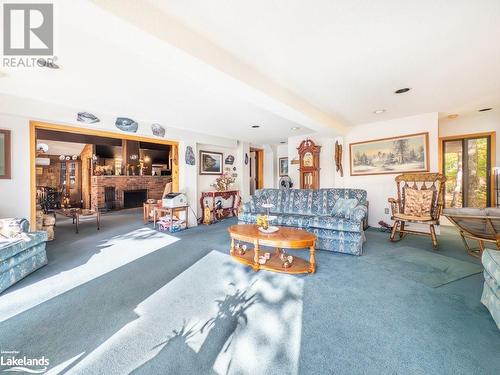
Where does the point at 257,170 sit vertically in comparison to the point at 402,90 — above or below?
below

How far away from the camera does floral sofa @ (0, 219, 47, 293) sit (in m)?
2.06

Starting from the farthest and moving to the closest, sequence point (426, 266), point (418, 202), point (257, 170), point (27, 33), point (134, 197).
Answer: point (134, 197)
point (257, 170)
point (418, 202)
point (426, 266)
point (27, 33)

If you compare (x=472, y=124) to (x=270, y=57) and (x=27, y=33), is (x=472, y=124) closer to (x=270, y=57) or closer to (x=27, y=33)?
(x=270, y=57)

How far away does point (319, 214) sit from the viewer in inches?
148

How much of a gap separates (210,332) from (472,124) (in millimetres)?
6203

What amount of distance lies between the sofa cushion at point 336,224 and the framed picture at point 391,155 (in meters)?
2.16

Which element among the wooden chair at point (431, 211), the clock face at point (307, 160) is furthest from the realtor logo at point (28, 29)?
the clock face at point (307, 160)

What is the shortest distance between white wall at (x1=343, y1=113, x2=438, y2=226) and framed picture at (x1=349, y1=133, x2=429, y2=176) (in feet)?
0.30

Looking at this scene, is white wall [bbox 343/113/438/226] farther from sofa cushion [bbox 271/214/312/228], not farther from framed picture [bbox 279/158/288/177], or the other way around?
framed picture [bbox 279/158/288/177]

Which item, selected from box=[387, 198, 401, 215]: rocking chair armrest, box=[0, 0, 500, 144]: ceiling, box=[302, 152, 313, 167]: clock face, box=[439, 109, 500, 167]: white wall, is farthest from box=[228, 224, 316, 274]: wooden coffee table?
box=[439, 109, 500, 167]: white wall

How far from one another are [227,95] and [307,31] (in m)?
1.40

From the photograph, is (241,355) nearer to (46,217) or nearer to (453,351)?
(453,351)

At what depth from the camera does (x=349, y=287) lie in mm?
2074

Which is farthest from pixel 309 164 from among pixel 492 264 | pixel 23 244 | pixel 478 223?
pixel 23 244
